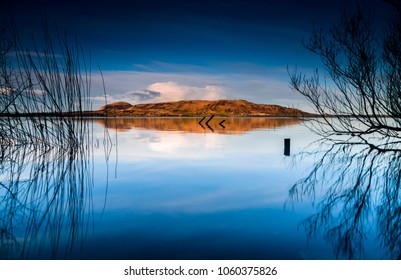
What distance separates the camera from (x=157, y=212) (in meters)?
3.71

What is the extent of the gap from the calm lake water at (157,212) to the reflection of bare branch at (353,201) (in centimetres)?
8

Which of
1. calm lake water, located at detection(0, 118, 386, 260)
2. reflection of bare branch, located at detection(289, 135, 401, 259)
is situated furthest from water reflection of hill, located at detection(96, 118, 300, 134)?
reflection of bare branch, located at detection(289, 135, 401, 259)

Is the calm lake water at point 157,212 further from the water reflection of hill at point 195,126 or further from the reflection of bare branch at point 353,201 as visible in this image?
the water reflection of hill at point 195,126

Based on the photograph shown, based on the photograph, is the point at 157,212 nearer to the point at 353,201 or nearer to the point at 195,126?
the point at 353,201

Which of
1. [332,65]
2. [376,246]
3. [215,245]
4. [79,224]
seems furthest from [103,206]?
[332,65]

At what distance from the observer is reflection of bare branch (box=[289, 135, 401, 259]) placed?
2906 millimetres

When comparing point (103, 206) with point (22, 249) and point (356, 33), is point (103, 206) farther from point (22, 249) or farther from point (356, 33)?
point (356, 33)

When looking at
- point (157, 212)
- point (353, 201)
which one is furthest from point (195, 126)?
point (157, 212)

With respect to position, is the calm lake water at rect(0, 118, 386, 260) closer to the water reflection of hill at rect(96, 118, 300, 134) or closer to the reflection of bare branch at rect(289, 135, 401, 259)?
the reflection of bare branch at rect(289, 135, 401, 259)

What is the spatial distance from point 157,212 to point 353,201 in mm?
2371

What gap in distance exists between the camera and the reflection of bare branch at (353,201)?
291 cm

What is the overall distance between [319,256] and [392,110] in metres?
7.42

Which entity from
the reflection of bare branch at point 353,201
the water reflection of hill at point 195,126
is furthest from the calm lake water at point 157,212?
the water reflection of hill at point 195,126

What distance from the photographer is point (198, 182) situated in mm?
5340
